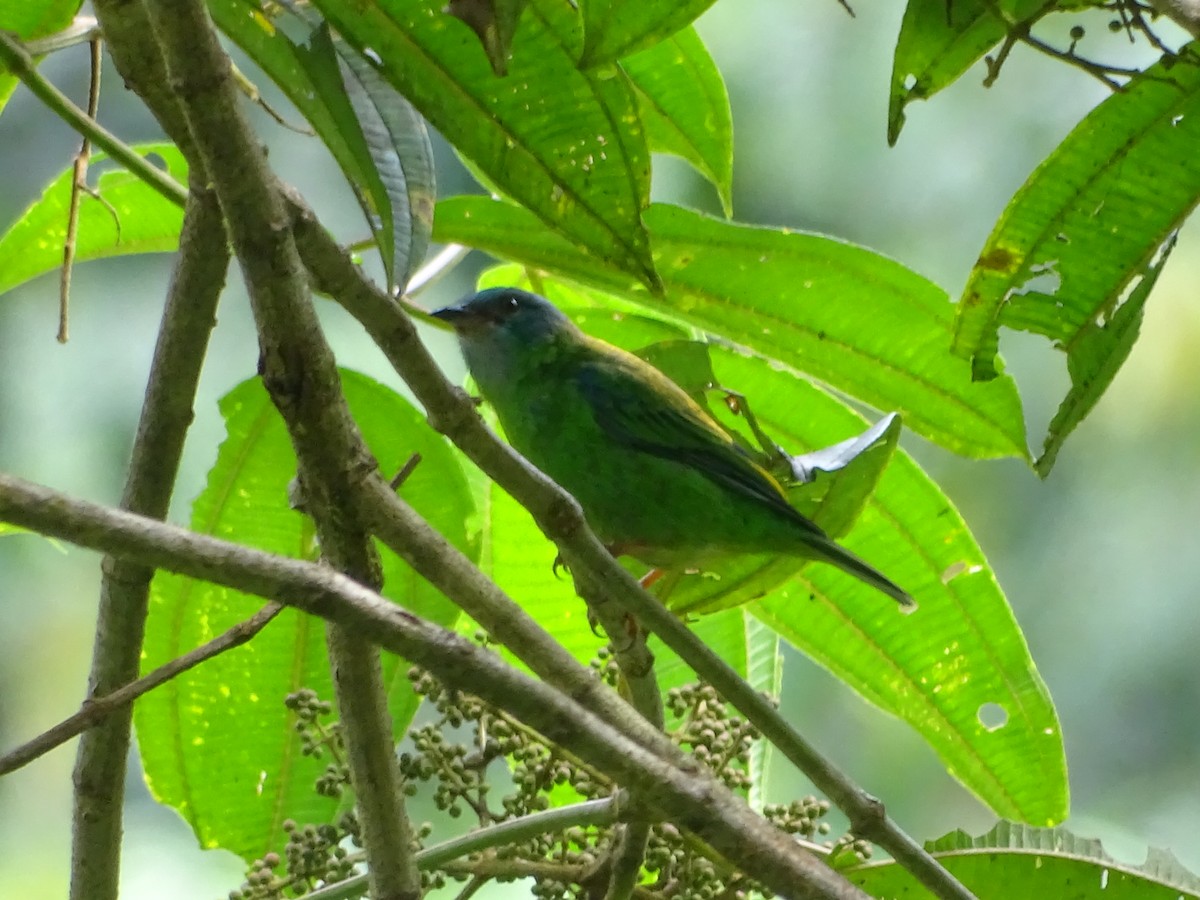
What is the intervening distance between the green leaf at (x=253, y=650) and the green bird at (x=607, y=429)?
1.37 feet

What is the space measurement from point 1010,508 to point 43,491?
3.30 metres

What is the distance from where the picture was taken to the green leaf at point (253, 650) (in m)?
1.72

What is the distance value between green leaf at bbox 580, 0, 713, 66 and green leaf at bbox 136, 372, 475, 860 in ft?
2.20

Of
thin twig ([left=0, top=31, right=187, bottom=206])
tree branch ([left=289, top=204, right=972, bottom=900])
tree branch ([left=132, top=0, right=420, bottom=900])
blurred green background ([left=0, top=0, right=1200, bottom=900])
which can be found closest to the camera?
tree branch ([left=132, top=0, right=420, bottom=900])

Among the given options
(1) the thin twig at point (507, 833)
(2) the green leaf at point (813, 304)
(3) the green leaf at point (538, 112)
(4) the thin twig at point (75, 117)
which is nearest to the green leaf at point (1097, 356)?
(2) the green leaf at point (813, 304)

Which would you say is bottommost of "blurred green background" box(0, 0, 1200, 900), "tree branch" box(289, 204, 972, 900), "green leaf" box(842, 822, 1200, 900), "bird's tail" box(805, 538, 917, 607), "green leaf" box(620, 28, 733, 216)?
"green leaf" box(842, 822, 1200, 900)

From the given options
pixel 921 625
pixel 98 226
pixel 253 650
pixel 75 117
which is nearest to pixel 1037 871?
pixel 921 625

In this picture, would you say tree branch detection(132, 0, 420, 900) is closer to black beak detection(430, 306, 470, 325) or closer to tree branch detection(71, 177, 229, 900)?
tree branch detection(71, 177, 229, 900)

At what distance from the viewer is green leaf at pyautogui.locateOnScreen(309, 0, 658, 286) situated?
126 centimetres

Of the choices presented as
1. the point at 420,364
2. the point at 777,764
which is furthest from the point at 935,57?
the point at 777,764

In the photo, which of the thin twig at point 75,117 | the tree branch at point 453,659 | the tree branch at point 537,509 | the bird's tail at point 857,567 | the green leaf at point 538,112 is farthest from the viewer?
the bird's tail at point 857,567

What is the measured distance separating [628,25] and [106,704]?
2.49ft

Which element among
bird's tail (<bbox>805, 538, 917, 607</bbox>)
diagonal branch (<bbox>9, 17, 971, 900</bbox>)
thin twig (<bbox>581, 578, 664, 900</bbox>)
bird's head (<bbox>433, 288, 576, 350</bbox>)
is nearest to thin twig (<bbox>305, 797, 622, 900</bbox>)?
thin twig (<bbox>581, 578, 664, 900</bbox>)

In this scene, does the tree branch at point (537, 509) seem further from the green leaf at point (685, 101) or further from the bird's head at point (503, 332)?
the bird's head at point (503, 332)
